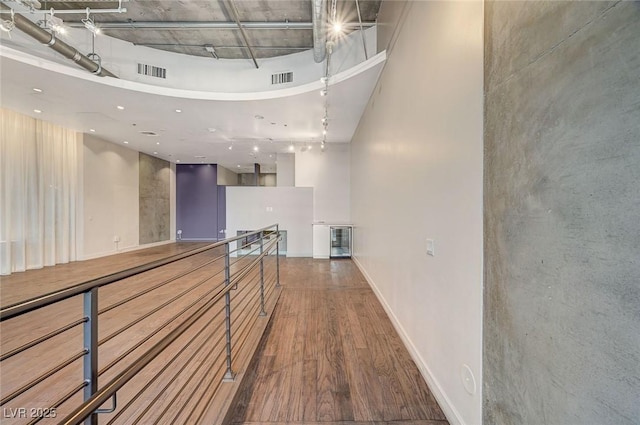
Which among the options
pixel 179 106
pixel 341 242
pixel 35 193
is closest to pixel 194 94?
pixel 179 106

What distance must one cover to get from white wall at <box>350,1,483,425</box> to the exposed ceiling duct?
95 centimetres

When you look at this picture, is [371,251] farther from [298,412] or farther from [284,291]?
[298,412]

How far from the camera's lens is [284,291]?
14.4 ft

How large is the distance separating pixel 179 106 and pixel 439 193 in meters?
5.25

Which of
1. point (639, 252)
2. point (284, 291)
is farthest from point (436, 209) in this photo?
point (284, 291)

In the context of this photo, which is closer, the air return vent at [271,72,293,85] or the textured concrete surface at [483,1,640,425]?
the textured concrete surface at [483,1,640,425]

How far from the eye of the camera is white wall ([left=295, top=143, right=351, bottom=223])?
25.6ft

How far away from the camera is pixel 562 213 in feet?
3.06

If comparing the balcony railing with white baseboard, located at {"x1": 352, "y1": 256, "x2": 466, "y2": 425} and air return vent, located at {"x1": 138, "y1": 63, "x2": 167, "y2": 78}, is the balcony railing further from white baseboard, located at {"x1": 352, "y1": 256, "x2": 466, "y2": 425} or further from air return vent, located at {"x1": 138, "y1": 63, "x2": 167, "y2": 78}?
air return vent, located at {"x1": 138, "y1": 63, "x2": 167, "y2": 78}

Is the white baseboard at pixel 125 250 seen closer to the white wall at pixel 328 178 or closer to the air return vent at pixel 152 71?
the air return vent at pixel 152 71

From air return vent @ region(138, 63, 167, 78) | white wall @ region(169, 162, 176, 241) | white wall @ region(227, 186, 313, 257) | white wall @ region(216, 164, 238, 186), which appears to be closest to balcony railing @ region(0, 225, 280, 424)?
white wall @ region(227, 186, 313, 257)

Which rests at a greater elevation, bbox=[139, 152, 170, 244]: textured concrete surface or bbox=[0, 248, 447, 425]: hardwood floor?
bbox=[139, 152, 170, 244]: textured concrete surface

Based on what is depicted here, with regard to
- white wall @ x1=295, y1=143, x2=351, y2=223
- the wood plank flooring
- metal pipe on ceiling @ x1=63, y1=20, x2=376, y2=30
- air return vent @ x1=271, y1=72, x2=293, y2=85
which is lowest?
the wood plank flooring

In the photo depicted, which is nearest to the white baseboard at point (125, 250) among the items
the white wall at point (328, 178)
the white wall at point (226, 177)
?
the white wall at point (226, 177)
